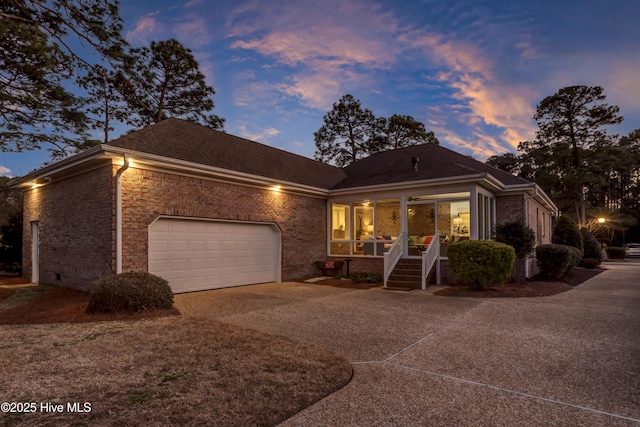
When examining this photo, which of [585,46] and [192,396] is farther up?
[585,46]

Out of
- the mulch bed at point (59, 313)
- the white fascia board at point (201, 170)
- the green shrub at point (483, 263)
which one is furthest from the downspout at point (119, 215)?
the green shrub at point (483, 263)

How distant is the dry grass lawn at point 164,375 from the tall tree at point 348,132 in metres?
26.4

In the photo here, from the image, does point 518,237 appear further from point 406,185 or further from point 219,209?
point 219,209

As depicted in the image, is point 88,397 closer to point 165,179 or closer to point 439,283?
point 165,179

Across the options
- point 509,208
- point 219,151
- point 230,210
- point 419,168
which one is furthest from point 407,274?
point 219,151

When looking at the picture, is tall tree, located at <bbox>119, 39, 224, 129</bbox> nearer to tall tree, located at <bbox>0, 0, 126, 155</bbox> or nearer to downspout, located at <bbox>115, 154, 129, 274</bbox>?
tall tree, located at <bbox>0, 0, 126, 155</bbox>

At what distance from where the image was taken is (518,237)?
35.9ft

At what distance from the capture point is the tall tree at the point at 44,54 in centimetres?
893

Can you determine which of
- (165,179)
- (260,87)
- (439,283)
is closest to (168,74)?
(260,87)

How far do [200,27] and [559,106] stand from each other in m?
31.1

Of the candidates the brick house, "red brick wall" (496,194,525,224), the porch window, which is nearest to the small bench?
the brick house

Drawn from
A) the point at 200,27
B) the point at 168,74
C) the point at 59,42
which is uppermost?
the point at 168,74

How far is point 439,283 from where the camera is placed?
437 inches

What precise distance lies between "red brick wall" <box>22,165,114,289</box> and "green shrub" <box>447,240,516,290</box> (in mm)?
8784
